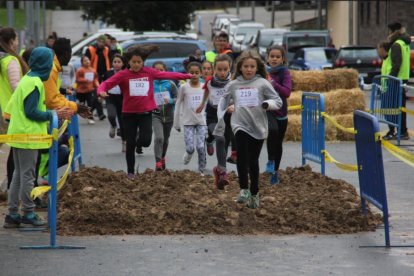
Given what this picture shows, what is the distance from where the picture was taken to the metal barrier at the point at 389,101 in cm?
1880

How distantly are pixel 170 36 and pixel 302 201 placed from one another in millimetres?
21424

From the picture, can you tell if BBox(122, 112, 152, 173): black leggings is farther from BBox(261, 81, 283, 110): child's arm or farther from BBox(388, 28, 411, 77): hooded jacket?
BBox(388, 28, 411, 77): hooded jacket

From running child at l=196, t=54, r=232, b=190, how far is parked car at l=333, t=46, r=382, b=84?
21.8 m

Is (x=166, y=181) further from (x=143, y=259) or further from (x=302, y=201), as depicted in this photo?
(x=143, y=259)

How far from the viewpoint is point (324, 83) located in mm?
24750

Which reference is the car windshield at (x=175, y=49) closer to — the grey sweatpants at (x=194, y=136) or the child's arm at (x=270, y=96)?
the grey sweatpants at (x=194, y=136)

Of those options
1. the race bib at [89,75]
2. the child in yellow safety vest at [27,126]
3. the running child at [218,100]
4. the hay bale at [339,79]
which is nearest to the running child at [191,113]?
the running child at [218,100]

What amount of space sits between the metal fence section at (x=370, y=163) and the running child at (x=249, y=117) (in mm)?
1111

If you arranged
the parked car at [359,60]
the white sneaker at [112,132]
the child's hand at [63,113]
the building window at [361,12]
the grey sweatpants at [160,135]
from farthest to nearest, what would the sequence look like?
the building window at [361,12]
the parked car at [359,60]
the white sneaker at [112,132]
the grey sweatpants at [160,135]
the child's hand at [63,113]

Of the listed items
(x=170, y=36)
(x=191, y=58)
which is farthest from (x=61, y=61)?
(x=170, y=36)

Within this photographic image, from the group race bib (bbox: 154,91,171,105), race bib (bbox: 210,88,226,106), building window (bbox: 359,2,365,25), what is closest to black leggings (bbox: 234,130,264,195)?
race bib (bbox: 210,88,226,106)

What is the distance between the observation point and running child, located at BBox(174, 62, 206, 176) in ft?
48.2

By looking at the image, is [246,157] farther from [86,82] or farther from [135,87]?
[86,82]

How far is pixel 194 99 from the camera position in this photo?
14734mm
